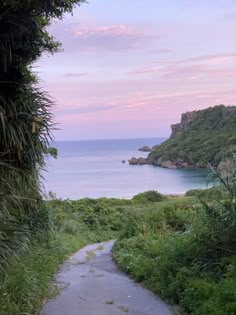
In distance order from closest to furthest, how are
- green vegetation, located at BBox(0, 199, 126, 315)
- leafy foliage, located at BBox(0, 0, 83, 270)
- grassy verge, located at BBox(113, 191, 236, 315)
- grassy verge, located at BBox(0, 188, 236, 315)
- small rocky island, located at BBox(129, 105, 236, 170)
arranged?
grassy verge, located at BBox(113, 191, 236, 315) → grassy verge, located at BBox(0, 188, 236, 315) → green vegetation, located at BBox(0, 199, 126, 315) → leafy foliage, located at BBox(0, 0, 83, 270) → small rocky island, located at BBox(129, 105, 236, 170)

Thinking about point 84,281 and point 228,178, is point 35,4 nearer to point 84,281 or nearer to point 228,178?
point 228,178

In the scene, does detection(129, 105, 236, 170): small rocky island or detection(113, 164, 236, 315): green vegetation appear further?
detection(129, 105, 236, 170): small rocky island

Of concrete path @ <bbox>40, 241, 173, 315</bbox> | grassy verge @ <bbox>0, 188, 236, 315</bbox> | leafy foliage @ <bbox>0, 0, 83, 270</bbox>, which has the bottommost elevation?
concrete path @ <bbox>40, 241, 173, 315</bbox>

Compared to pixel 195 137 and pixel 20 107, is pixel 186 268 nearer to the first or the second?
pixel 20 107

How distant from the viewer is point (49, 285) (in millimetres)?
8438

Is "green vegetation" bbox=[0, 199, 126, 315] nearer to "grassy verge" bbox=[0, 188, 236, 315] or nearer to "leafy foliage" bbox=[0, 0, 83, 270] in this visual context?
"grassy verge" bbox=[0, 188, 236, 315]

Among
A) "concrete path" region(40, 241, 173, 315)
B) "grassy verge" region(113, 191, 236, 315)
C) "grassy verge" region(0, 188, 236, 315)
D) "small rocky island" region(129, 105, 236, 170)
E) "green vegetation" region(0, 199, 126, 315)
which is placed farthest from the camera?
"small rocky island" region(129, 105, 236, 170)

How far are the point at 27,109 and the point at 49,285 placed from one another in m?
3.13

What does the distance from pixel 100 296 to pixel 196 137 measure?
8431 centimetres

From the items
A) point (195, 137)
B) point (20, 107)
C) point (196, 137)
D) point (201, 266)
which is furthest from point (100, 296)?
point (195, 137)

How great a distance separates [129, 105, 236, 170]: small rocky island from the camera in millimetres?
A: 78956

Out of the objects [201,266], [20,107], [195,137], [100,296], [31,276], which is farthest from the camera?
[195,137]

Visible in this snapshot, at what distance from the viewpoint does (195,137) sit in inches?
3575

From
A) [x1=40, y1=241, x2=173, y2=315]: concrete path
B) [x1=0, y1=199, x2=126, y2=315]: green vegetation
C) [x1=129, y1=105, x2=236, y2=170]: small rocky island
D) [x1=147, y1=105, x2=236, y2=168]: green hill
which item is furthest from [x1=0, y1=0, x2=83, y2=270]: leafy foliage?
[x1=147, y1=105, x2=236, y2=168]: green hill
